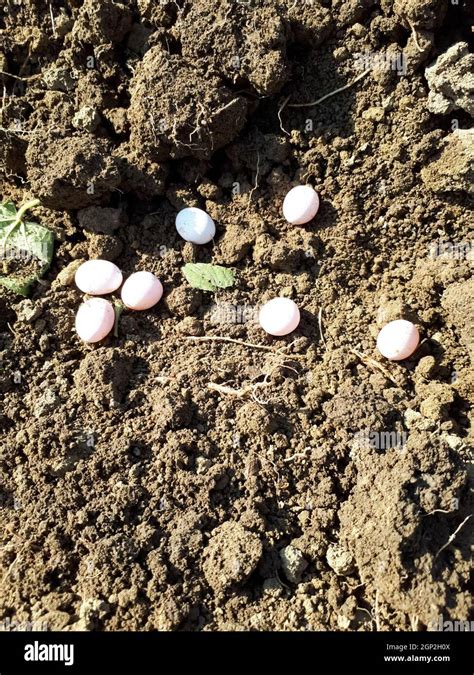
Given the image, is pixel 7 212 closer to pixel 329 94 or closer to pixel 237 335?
pixel 237 335

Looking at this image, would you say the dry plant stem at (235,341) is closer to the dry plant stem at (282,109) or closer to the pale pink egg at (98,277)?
the pale pink egg at (98,277)

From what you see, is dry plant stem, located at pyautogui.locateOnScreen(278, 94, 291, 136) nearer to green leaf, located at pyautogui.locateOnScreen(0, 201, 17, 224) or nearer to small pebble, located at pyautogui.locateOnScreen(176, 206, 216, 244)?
small pebble, located at pyautogui.locateOnScreen(176, 206, 216, 244)

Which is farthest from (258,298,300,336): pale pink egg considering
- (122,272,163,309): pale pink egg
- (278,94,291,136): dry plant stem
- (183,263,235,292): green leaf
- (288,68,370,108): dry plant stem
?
(288,68,370,108): dry plant stem

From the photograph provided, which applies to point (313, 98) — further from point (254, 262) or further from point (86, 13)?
point (86, 13)

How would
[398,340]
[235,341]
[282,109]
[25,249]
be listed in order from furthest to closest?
[282,109], [25,249], [235,341], [398,340]

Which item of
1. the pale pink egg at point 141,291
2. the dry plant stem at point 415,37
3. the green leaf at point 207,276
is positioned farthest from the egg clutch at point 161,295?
the dry plant stem at point 415,37

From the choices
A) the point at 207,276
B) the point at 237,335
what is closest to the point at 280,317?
the point at 237,335

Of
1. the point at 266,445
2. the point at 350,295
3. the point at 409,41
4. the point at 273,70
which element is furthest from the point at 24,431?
the point at 409,41
